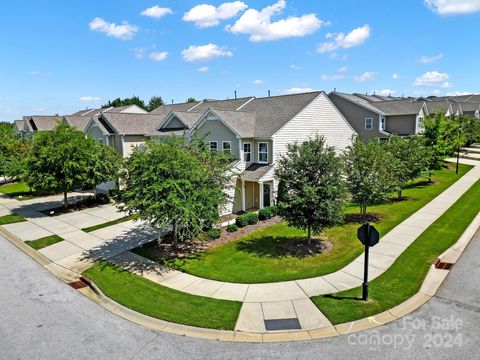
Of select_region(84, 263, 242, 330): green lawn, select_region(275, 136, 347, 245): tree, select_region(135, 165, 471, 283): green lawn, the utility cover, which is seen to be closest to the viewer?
select_region(84, 263, 242, 330): green lawn

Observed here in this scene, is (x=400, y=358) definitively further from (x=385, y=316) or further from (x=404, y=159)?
(x=404, y=159)

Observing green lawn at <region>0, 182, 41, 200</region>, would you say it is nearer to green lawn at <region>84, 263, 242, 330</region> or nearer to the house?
green lawn at <region>84, 263, 242, 330</region>

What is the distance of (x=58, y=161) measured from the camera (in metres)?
23.2

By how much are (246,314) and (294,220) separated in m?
5.72

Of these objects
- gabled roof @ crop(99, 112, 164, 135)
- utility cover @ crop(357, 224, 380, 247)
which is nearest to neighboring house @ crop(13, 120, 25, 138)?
gabled roof @ crop(99, 112, 164, 135)

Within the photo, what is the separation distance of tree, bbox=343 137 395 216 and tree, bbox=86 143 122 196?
1688 cm

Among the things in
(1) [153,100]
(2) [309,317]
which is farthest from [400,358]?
(1) [153,100]

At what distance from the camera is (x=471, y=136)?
1852 inches

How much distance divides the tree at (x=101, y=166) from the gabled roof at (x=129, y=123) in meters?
5.07

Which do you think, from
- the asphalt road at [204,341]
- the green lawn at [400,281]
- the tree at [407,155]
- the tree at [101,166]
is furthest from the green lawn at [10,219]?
the tree at [407,155]

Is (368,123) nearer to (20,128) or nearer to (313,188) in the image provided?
(313,188)

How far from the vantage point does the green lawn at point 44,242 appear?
1700cm

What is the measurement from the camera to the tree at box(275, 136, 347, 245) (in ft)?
45.2

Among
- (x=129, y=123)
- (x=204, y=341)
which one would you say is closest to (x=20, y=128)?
(x=129, y=123)
